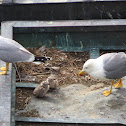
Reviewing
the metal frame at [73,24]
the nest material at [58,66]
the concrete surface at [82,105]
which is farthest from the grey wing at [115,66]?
the metal frame at [73,24]

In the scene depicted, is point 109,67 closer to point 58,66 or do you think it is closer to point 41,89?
point 41,89

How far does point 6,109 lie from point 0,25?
3102mm

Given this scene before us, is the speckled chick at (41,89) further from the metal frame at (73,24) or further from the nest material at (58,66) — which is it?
the metal frame at (73,24)

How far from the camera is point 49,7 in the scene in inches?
287

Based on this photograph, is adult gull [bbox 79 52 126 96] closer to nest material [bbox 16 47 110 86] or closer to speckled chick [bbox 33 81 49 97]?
nest material [bbox 16 47 110 86]

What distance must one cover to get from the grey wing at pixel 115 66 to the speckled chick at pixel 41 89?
0.99 metres

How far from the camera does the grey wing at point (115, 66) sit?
5.56m

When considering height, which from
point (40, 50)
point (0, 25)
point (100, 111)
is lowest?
point (100, 111)

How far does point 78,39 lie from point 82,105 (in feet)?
6.40

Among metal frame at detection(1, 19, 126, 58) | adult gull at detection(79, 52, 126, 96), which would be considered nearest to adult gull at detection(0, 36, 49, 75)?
adult gull at detection(79, 52, 126, 96)

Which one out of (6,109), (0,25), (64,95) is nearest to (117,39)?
(64,95)

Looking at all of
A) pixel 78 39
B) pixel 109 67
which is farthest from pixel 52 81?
pixel 78 39

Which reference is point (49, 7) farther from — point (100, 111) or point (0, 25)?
point (100, 111)

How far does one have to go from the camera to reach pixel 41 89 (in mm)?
5688
